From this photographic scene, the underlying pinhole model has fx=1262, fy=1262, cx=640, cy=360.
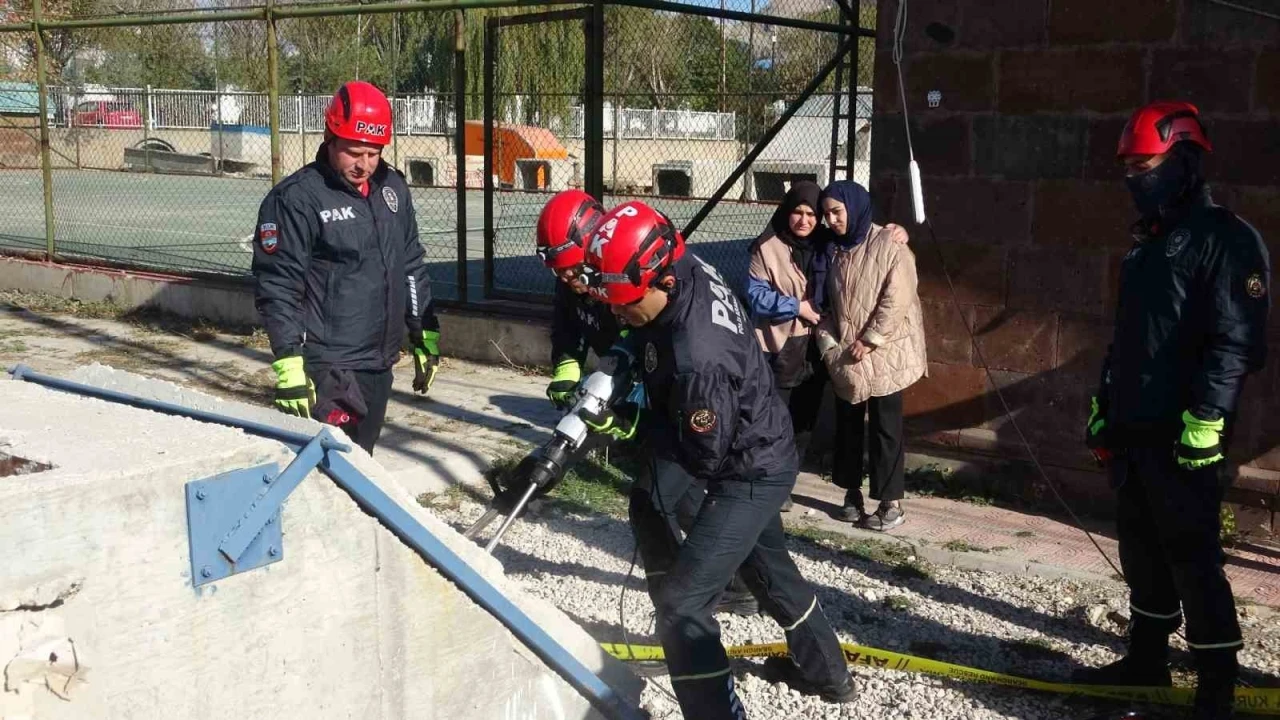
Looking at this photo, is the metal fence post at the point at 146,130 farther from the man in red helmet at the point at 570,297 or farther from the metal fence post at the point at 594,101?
the man in red helmet at the point at 570,297

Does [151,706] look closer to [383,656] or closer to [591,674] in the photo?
[383,656]

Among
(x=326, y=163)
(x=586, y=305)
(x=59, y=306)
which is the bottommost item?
(x=59, y=306)

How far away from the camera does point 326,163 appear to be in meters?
4.61

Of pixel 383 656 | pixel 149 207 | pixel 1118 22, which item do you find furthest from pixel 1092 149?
pixel 149 207

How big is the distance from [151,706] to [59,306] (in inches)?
387

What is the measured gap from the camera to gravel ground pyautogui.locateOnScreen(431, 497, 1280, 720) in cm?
427

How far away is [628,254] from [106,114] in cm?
1741

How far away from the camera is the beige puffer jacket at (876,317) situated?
229 inches

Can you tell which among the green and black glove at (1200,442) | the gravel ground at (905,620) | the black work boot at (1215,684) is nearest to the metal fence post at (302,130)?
the gravel ground at (905,620)

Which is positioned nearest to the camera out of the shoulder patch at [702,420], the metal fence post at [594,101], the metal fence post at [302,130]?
the shoulder patch at [702,420]

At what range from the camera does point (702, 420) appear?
3.48m

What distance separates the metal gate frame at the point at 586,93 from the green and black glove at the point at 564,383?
3322 millimetres

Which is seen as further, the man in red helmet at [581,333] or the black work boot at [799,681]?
the black work boot at [799,681]

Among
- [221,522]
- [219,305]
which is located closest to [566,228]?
[221,522]
